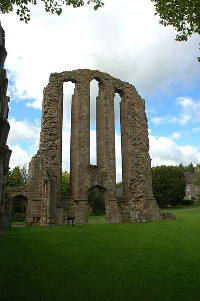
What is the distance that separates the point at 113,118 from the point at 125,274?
57.1 feet

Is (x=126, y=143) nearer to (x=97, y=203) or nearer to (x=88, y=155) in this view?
(x=88, y=155)

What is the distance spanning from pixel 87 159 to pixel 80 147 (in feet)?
3.43

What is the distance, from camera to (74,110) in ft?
69.6

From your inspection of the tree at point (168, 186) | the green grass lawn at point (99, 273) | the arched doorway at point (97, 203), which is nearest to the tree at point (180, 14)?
the green grass lawn at point (99, 273)

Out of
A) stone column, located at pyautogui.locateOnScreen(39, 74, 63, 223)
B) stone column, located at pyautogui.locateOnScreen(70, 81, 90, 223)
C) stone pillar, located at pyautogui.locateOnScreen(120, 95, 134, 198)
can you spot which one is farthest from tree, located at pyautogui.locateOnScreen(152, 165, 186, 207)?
stone column, located at pyautogui.locateOnScreen(39, 74, 63, 223)

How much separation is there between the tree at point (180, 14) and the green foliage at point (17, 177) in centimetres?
3072

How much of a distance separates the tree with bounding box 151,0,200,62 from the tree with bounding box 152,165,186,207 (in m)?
33.8

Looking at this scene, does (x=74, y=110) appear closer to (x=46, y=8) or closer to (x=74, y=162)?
(x=74, y=162)

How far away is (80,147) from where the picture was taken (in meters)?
20.2

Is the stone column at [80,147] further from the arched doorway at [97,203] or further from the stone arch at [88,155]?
the arched doorway at [97,203]

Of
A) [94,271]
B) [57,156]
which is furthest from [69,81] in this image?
[94,271]

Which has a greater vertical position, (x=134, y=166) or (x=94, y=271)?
(x=134, y=166)

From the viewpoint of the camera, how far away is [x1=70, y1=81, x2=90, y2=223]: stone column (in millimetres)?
19409

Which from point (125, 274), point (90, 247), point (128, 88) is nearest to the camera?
point (125, 274)
